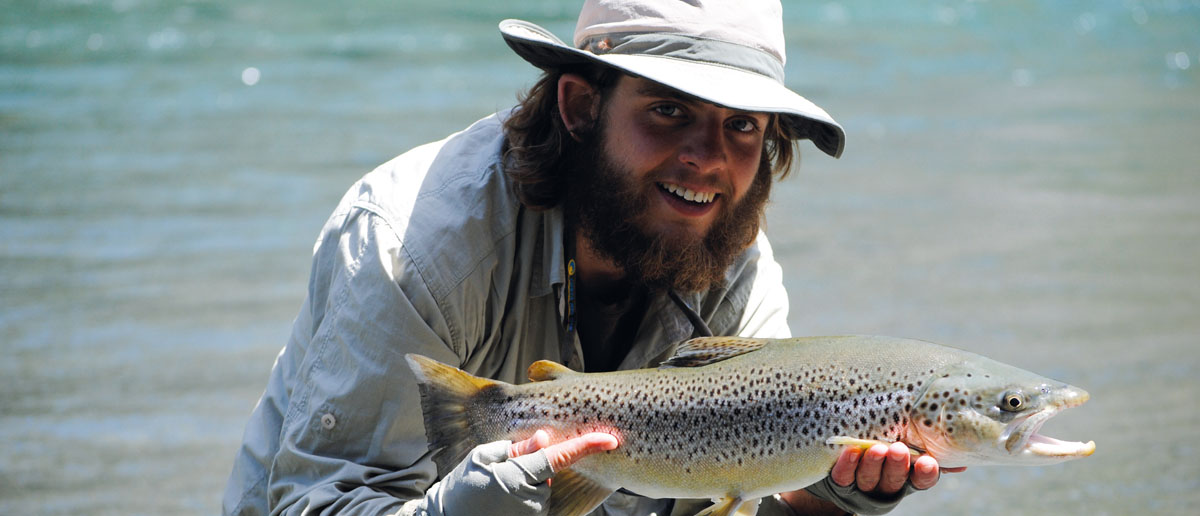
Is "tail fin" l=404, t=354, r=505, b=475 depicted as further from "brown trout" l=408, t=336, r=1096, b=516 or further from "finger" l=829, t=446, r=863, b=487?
"finger" l=829, t=446, r=863, b=487

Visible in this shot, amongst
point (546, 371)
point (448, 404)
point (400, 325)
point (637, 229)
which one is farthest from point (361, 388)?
point (637, 229)

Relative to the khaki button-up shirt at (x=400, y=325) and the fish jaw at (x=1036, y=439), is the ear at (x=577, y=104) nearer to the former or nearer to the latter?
the khaki button-up shirt at (x=400, y=325)

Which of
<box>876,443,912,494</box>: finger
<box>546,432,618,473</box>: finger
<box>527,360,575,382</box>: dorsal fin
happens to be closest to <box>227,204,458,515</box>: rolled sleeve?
<box>527,360,575,382</box>: dorsal fin

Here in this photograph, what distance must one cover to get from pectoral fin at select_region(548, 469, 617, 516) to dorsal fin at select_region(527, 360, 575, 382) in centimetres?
28

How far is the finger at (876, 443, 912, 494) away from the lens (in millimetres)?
3100

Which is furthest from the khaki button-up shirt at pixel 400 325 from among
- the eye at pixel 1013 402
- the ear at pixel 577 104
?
the eye at pixel 1013 402

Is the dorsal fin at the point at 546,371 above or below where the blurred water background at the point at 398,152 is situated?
above

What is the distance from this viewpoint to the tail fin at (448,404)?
331 centimetres

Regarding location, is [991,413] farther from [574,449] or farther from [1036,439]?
[574,449]

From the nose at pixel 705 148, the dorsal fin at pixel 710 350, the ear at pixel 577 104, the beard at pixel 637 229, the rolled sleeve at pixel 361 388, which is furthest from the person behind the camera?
the ear at pixel 577 104

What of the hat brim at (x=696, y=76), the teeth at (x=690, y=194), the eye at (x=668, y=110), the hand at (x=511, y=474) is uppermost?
the hat brim at (x=696, y=76)

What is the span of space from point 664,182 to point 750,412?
2.69ft

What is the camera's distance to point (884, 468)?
3.16 metres

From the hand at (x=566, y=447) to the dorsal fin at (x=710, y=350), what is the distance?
1.04ft
